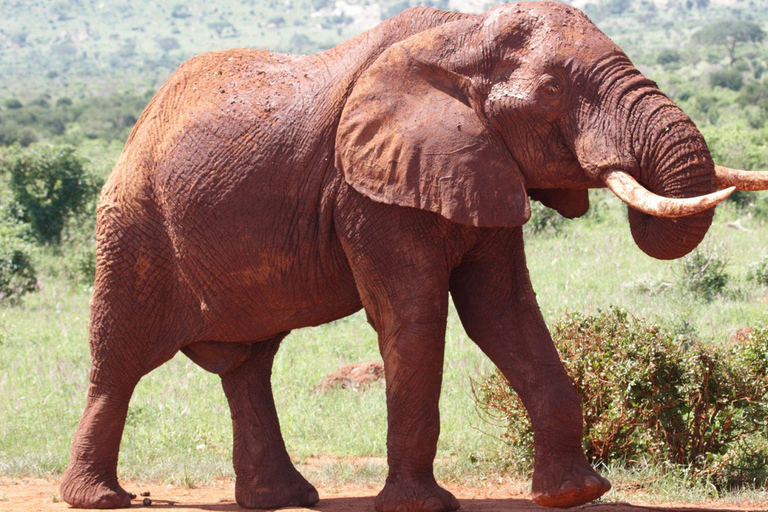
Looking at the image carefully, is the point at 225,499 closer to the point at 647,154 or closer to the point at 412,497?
the point at 412,497

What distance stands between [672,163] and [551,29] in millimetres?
882

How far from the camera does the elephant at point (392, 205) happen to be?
4980 millimetres

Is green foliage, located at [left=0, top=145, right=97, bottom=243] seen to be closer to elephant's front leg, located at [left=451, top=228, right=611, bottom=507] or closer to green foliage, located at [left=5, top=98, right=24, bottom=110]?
elephant's front leg, located at [left=451, top=228, right=611, bottom=507]

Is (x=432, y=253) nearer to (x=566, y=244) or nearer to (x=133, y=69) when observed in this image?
(x=566, y=244)

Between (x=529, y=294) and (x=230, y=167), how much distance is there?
1678 millimetres

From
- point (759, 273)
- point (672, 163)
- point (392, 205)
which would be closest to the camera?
point (672, 163)

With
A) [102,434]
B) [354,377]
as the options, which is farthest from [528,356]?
[354,377]

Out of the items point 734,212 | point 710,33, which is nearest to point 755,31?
point 710,33

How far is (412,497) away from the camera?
5.50m

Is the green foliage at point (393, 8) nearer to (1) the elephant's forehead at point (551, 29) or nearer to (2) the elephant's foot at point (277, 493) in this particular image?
(2) the elephant's foot at point (277, 493)

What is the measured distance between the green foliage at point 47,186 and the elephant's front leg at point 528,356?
→ 13.8 meters

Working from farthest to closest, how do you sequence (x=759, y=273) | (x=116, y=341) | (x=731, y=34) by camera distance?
1. (x=731, y=34)
2. (x=759, y=273)
3. (x=116, y=341)

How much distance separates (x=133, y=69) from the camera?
12488 centimetres

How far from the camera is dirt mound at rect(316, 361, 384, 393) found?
9742 mm
